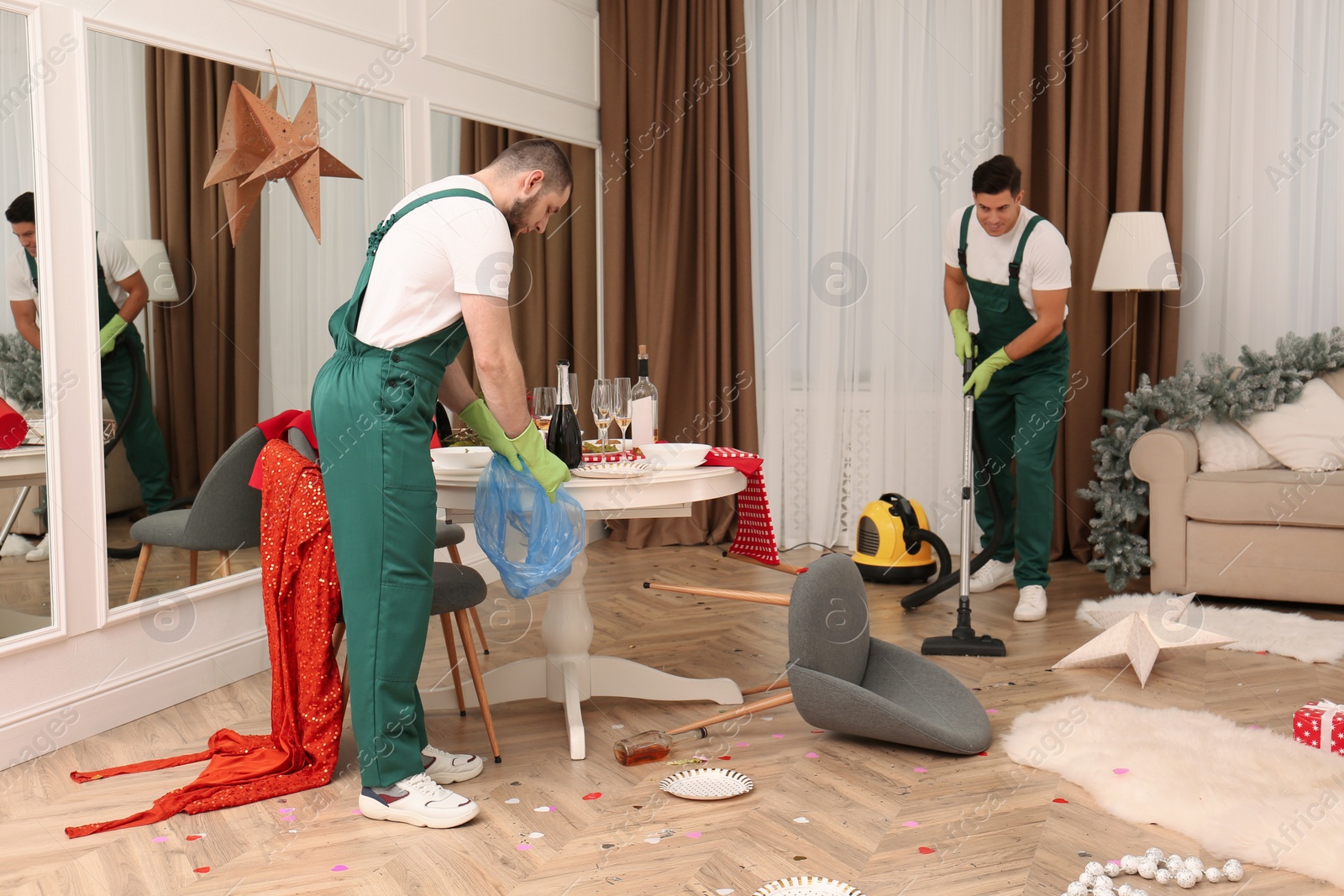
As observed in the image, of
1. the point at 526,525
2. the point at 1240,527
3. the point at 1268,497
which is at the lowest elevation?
the point at 1240,527

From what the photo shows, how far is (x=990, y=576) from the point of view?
4172mm

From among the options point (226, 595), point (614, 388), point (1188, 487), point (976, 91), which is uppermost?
point (976, 91)

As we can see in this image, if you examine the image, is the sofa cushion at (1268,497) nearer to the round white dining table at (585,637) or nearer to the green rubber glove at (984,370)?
the green rubber glove at (984,370)

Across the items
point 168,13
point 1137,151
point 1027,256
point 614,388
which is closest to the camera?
point 614,388

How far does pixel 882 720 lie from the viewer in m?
2.48

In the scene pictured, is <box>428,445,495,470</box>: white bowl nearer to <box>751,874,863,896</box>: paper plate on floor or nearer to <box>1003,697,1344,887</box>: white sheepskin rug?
<box>751,874,863,896</box>: paper plate on floor

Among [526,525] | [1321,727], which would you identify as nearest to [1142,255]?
[1321,727]

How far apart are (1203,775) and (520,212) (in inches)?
73.3

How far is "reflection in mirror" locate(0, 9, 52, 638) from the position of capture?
8.26 feet

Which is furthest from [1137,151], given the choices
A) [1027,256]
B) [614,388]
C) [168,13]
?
[168,13]

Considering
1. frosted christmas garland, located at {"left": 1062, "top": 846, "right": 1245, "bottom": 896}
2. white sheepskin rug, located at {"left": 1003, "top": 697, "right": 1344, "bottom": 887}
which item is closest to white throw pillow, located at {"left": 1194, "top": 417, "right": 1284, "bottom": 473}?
white sheepskin rug, located at {"left": 1003, "top": 697, "right": 1344, "bottom": 887}

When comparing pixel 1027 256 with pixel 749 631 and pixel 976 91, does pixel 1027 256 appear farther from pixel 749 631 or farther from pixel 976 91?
pixel 749 631

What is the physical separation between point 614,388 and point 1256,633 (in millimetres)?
2263

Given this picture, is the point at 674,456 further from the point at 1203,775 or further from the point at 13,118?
the point at 13,118
